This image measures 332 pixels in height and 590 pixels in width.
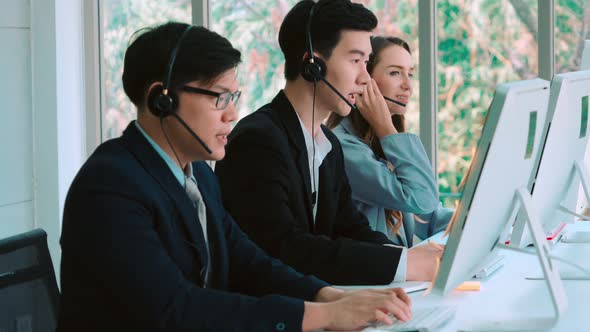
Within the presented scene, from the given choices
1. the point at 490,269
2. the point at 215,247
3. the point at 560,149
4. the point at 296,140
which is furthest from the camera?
the point at 296,140

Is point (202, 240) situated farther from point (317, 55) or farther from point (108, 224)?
point (317, 55)

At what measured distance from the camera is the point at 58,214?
449cm

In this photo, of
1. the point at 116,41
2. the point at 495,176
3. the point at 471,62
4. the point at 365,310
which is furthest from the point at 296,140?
the point at 116,41

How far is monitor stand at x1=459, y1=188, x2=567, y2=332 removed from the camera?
1.51 m

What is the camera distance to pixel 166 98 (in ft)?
5.29

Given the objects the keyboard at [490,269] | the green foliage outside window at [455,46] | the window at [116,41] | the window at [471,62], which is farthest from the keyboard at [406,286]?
the window at [116,41]

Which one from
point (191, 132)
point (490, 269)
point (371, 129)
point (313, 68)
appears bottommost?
point (490, 269)

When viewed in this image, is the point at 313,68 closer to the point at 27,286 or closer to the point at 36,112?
the point at 27,286

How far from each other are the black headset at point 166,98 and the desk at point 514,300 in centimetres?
62

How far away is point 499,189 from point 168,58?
0.67 m

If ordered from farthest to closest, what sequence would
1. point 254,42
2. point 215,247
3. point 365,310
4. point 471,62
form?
1. point 254,42
2. point 471,62
3. point 215,247
4. point 365,310

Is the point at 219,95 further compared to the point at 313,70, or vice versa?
the point at 313,70

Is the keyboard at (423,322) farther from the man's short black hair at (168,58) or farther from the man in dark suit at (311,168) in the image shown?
the man's short black hair at (168,58)

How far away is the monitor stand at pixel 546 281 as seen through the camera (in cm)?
151
